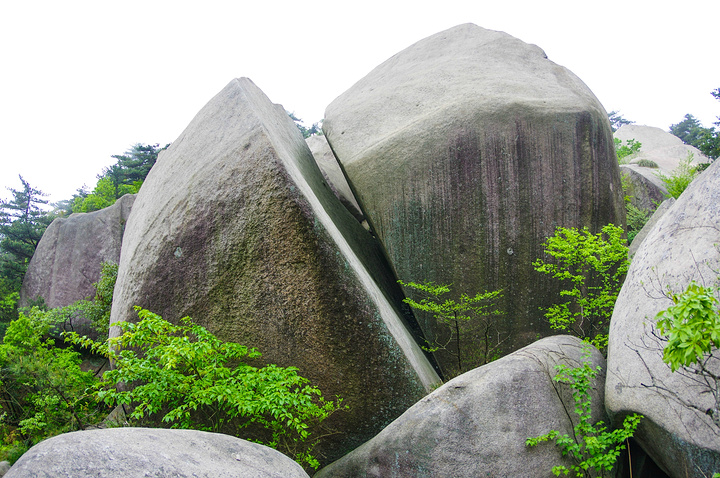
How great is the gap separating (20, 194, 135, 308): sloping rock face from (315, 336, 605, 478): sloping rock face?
10250 millimetres

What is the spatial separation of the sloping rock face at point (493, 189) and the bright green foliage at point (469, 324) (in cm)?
12

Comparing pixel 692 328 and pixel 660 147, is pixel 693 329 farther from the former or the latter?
pixel 660 147

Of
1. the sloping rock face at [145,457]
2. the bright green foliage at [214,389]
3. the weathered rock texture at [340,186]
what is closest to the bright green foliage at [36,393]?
the bright green foliage at [214,389]

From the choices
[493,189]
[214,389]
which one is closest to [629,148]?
[493,189]

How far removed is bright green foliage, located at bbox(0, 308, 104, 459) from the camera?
220 inches

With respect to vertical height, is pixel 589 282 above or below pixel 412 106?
below

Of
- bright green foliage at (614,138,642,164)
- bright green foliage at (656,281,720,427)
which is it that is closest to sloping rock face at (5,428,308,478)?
bright green foliage at (656,281,720,427)

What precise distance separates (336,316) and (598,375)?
242 centimetres

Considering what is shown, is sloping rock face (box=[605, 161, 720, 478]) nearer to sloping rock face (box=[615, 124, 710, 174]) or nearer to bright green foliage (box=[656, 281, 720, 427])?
bright green foliage (box=[656, 281, 720, 427])

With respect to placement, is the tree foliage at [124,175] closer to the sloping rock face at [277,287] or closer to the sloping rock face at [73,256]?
the sloping rock face at [73,256]

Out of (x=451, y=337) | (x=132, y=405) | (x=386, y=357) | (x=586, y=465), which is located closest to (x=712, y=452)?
(x=586, y=465)

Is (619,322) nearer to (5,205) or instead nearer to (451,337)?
(451,337)

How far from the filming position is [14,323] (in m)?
7.40

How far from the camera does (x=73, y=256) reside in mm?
11875
